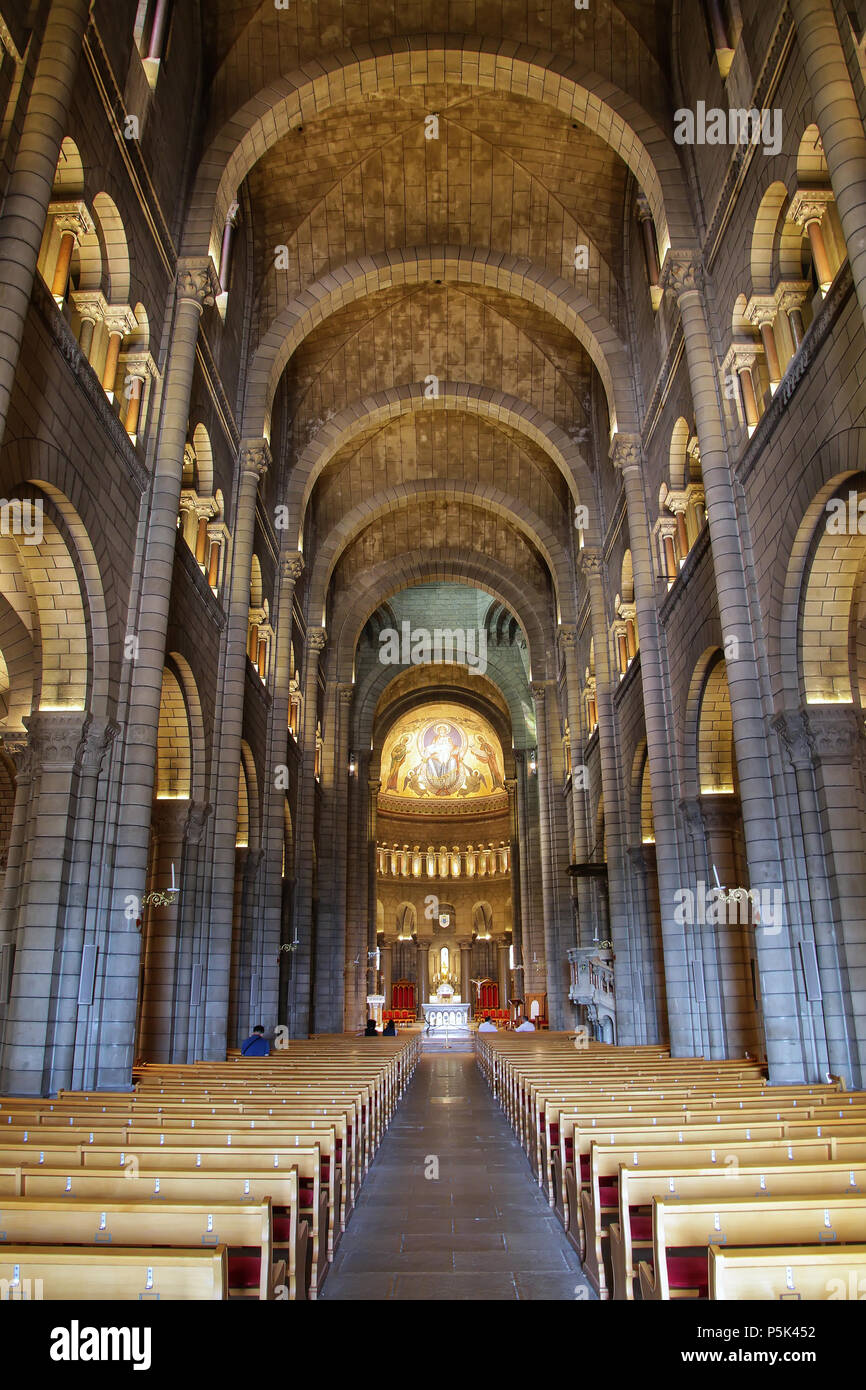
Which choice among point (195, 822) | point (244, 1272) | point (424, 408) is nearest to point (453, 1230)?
point (244, 1272)

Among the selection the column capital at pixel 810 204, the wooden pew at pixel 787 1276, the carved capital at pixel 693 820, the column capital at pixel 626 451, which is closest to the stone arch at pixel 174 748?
the carved capital at pixel 693 820

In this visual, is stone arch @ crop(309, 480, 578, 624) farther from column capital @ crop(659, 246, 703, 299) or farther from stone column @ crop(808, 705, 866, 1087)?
stone column @ crop(808, 705, 866, 1087)

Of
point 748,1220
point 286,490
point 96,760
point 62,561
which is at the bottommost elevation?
point 748,1220

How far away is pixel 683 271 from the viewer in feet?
51.4

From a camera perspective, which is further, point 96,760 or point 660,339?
point 660,339

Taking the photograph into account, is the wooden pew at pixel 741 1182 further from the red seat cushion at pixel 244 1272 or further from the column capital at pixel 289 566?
the column capital at pixel 289 566

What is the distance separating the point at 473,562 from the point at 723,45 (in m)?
24.8

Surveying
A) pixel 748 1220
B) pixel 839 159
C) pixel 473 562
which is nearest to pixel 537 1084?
pixel 748 1220

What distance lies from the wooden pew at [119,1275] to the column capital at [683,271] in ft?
52.6

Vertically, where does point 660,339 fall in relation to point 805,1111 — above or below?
above

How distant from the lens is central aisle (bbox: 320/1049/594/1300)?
655 cm

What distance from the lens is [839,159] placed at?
939cm
